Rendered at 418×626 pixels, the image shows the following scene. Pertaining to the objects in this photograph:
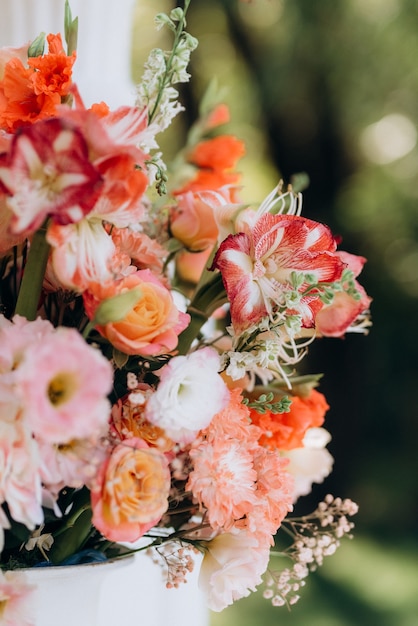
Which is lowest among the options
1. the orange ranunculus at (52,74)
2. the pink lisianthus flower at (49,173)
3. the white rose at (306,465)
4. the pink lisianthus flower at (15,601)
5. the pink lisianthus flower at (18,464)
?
the white rose at (306,465)

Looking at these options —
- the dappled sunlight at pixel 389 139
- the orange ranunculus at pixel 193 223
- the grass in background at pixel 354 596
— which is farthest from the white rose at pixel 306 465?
the dappled sunlight at pixel 389 139

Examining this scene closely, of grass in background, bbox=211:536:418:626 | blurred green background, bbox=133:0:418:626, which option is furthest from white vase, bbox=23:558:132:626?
blurred green background, bbox=133:0:418:626

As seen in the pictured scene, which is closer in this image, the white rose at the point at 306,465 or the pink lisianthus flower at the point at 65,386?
the pink lisianthus flower at the point at 65,386

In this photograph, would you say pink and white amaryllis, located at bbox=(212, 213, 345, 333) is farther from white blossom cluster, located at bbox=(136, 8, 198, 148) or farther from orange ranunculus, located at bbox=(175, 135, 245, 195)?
orange ranunculus, located at bbox=(175, 135, 245, 195)

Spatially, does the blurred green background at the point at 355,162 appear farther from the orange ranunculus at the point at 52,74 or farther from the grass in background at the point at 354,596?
the orange ranunculus at the point at 52,74

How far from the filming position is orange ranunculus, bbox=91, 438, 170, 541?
39 centimetres

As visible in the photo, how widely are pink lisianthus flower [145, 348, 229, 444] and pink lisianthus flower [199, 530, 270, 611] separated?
0.10 meters

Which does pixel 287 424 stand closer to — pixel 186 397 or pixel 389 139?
pixel 186 397

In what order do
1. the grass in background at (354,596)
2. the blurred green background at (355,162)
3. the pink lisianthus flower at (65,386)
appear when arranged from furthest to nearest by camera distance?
1. the blurred green background at (355,162)
2. the grass in background at (354,596)
3. the pink lisianthus flower at (65,386)

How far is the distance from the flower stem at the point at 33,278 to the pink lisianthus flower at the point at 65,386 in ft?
0.29

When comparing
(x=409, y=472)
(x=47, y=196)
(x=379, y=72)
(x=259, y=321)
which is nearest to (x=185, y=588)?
(x=259, y=321)

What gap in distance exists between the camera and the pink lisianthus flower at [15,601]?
39 centimetres

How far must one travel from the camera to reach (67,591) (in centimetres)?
45

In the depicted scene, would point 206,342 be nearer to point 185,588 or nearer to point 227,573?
point 227,573
